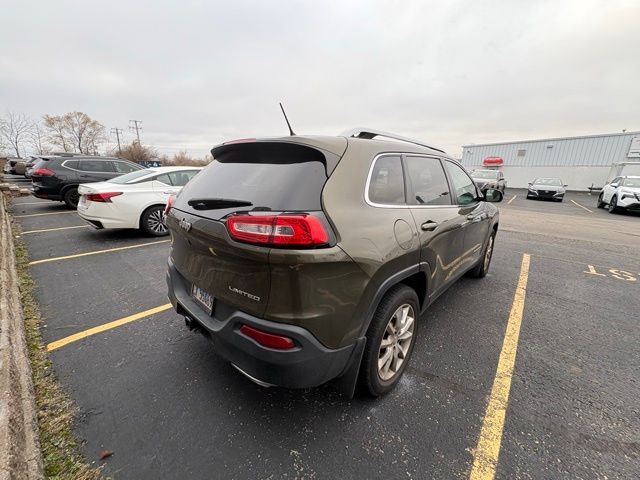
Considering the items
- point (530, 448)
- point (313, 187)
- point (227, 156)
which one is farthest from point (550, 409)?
point (227, 156)

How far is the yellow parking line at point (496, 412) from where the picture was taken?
1707 millimetres

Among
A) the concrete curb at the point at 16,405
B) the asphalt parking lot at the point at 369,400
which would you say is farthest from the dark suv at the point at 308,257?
the concrete curb at the point at 16,405

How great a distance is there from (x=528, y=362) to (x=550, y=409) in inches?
22.6

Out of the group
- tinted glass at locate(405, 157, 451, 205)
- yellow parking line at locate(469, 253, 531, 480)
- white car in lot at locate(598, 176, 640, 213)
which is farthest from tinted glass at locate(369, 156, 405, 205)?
white car in lot at locate(598, 176, 640, 213)

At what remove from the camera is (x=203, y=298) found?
80.0 inches

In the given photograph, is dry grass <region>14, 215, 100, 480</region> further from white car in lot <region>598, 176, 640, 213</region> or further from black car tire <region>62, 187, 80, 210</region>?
white car in lot <region>598, 176, 640, 213</region>

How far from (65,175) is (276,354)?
10689 millimetres

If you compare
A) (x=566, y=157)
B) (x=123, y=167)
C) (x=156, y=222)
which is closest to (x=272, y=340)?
(x=156, y=222)

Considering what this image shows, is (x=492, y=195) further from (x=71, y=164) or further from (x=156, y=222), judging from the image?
(x=71, y=164)

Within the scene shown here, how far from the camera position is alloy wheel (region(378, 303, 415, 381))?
2152mm

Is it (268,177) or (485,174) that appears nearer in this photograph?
(268,177)

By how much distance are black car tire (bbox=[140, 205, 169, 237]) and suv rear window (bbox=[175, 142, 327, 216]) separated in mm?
4526

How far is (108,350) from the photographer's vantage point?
2.64m

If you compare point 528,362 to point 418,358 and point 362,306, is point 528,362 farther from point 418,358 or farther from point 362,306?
point 362,306
